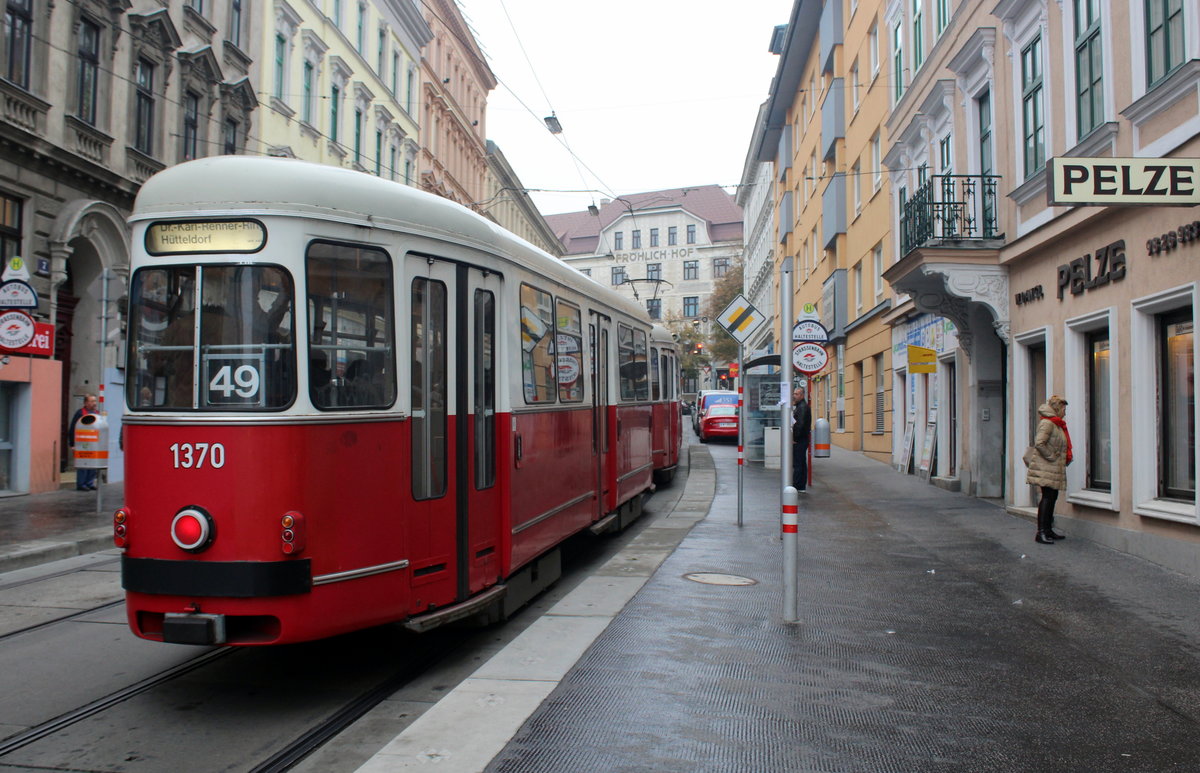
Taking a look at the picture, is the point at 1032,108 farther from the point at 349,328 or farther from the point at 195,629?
the point at 195,629

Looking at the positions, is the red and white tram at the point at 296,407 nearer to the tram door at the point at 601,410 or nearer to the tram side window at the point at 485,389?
the tram side window at the point at 485,389

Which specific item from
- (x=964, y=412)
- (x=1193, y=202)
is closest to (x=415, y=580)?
(x=1193, y=202)

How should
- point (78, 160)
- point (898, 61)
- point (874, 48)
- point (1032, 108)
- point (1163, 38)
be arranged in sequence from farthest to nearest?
point (874, 48) < point (898, 61) < point (78, 160) < point (1032, 108) < point (1163, 38)

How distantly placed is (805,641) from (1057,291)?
7.56m

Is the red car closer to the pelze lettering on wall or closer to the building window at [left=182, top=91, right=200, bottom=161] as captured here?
the building window at [left=182, top=91, right=200, bottom=161]

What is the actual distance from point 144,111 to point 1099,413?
63.7 feet

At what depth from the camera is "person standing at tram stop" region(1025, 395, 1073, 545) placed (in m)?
10.9

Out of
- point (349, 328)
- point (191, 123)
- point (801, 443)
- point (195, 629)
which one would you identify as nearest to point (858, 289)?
point (801, 443)

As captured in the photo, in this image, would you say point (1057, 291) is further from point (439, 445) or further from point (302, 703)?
point (302, 703)

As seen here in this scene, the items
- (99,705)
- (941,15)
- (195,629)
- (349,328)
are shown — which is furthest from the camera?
(941,15)

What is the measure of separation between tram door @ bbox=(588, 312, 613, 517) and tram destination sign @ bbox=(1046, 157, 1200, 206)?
449 centimetres

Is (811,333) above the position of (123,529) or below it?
above

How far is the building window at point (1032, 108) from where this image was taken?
12836 millimetres

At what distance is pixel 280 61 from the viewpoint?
2753 cm
